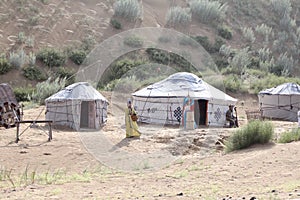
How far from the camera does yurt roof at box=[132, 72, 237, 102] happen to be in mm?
18344

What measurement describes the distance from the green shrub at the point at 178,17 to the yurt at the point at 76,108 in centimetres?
2198

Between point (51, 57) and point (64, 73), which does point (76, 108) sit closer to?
point (64, 73)

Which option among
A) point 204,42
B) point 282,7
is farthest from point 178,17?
point 282,7

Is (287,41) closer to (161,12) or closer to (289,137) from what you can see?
(161,12)

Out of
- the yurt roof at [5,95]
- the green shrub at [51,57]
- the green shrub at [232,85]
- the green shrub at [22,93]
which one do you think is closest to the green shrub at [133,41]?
the green shrub at [51,57]

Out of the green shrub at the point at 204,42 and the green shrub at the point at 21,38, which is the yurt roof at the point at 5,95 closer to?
the green shrub at the point at 21,38

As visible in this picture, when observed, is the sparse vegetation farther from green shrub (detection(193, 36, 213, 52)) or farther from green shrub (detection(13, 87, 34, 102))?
green shrub (detection(193, 36, 213, 52))

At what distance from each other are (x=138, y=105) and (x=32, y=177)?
11.1m

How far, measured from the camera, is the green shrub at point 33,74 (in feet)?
90.1

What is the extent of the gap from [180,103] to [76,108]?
12.2 feet

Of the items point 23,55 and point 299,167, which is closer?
point 299,167

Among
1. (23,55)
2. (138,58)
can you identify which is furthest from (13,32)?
(138,58)

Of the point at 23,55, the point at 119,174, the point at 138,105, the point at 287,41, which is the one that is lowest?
the point at 119,174

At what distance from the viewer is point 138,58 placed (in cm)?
3231
